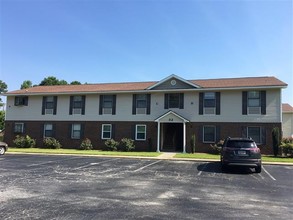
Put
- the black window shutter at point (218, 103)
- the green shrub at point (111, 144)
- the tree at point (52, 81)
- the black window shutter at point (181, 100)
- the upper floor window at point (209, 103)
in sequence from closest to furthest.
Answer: the black window shutter at point (218, 103) → the upper floor window at point (209, 103) → the black window shutter at point (181, 100) → the green shrub at point (111, 144) → the tree at point (52, 81)

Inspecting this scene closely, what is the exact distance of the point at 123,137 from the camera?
90.7 ft

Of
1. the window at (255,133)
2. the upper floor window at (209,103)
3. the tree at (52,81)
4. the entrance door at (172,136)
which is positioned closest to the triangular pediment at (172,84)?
the upper floor window at (209,103)

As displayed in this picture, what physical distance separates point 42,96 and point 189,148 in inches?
659

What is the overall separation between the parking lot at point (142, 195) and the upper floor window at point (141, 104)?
47.2 ft

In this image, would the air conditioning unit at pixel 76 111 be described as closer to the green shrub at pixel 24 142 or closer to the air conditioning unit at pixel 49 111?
the air conditioning unit at pixel 49 111

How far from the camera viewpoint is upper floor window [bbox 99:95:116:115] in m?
28.4

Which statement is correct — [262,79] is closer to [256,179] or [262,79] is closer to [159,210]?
[256,179]

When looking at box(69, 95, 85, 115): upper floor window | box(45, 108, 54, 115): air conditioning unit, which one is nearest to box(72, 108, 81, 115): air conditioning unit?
box(69, 95, 85, 115): upper floor window

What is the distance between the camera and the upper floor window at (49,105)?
30.3 m

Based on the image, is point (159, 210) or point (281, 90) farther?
point (281, 90)

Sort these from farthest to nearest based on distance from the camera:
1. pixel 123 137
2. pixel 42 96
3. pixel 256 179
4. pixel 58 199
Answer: pixel 42 96
pixel 123 137
pixel 256 179
pixel 58 199

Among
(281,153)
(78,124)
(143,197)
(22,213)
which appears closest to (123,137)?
(78,124)

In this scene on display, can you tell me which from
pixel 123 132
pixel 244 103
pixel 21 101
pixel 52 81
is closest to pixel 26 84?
pixel 52 81

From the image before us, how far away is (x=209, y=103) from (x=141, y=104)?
6432 millimetres
